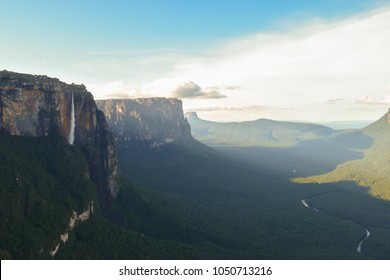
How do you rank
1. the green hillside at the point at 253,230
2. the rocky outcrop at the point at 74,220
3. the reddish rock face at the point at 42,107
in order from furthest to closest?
the green hillside at the point at 253,230
the reddish rock face at the point at 42,107
the rocky outcrop at the point at 74,220

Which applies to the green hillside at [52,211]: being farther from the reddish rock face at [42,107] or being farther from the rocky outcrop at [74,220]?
the reddish rock face at [42,107]

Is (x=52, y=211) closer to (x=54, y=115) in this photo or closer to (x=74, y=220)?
(x=74, y=220)

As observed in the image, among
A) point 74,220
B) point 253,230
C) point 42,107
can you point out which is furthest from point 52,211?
point 253,230

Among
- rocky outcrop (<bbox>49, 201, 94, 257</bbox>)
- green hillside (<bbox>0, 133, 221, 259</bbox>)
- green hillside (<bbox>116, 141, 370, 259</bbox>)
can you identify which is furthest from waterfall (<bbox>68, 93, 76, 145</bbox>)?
green hillside (<bbox>116, 141, 370, 259</bbox>)

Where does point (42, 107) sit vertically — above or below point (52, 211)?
above

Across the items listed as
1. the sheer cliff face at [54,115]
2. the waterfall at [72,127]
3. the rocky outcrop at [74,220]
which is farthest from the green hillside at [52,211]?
the waterfall at [72,127]

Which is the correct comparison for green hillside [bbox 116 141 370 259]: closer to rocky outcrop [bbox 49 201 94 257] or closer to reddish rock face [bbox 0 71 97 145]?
rocky outcrop [bbox 49 201 94 257]
